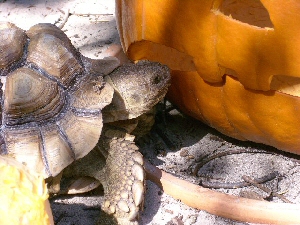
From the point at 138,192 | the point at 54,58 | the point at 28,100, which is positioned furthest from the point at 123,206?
the point at 54,58

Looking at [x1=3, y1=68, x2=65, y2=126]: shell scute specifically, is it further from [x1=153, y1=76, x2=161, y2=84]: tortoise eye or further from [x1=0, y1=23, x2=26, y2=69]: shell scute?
[x1=153, y1=76, x2=161, y2=84]: tortoise eye

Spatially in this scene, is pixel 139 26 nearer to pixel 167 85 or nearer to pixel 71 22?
pixel 167 85

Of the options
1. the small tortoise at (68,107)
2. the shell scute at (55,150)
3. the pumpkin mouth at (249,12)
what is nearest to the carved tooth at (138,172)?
the small tortoise at (68,107)

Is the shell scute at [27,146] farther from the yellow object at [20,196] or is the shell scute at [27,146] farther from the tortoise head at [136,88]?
the yellow object at [20,196]

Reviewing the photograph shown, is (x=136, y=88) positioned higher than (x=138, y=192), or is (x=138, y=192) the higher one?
(x=136, y=88)

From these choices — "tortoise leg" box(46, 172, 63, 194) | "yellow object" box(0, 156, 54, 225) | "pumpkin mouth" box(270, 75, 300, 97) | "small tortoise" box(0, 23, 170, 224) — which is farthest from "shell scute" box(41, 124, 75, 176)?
"pumpkin mouth" box(270, 75, 300, 97)

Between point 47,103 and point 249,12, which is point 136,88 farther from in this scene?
point 249,12
